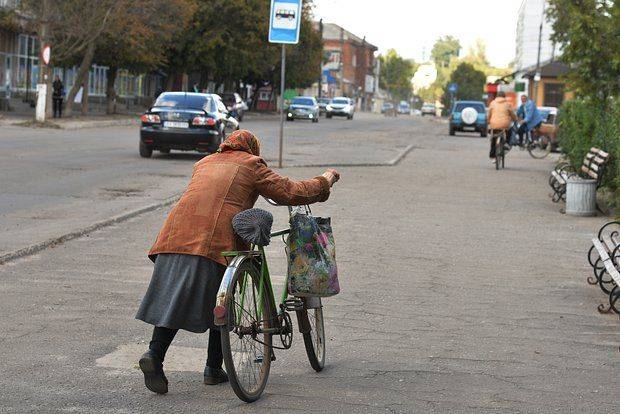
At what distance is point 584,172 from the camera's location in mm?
19891

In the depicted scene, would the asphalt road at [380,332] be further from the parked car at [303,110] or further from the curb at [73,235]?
the parked car at [303,110]

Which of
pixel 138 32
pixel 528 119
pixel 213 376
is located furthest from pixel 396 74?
pixel 213 376

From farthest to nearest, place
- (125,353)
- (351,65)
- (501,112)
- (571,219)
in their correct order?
(351,65)
(501,112)
(571,219)
(125,353)

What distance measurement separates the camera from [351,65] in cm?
17762

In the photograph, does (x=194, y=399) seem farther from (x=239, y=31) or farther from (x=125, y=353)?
(x=239, y=31)

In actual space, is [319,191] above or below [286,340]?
above

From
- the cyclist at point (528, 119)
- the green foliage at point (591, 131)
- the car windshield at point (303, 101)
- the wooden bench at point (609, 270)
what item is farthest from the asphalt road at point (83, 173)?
the car windshield at point (303, 101)

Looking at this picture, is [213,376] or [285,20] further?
[285,20]

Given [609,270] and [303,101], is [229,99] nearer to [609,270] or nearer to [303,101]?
[303,101]

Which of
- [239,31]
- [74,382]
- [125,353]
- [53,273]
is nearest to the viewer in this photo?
[74,382]

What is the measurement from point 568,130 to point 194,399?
19380 mm

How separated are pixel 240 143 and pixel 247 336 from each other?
1020 mm

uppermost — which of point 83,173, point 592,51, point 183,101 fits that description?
point 592,51

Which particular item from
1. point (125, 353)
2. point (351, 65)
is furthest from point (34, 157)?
point (351, 65)
